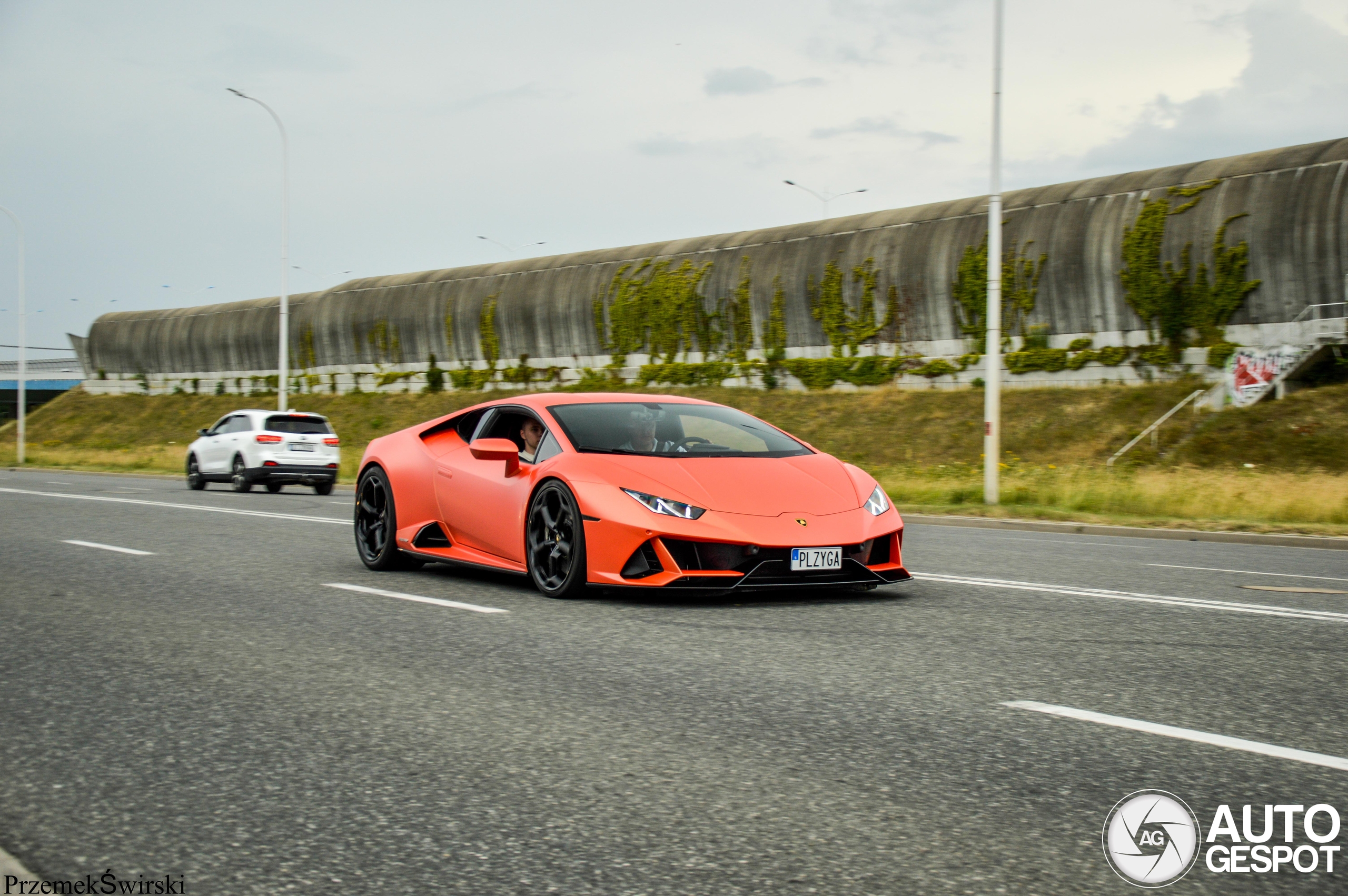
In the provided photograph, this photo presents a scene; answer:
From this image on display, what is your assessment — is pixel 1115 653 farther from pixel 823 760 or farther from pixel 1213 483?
pixel 1213 483

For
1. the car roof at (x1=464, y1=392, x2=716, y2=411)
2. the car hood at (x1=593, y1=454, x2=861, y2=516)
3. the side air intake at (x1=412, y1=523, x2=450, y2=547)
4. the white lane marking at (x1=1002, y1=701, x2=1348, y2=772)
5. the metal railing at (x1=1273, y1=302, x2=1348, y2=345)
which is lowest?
the white lane marking at (x1=1002, y1=701, x2=1348, y2=772)

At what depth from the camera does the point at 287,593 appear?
807 cm

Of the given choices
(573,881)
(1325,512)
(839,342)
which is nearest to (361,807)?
(573,881)

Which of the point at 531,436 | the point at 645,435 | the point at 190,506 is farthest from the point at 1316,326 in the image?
the point at 531,436

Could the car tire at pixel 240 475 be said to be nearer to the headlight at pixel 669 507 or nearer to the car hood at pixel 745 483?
the car hood at pixel 745 483

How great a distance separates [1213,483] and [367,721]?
18.4 metres

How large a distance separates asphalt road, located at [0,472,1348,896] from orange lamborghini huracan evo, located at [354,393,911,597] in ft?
0.83

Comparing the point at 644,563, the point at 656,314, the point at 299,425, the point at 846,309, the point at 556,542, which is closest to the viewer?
the point at 644,563

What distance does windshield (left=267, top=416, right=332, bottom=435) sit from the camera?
82.6ft

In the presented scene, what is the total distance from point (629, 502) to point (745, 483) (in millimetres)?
765

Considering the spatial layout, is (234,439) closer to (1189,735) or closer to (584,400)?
(584,400)

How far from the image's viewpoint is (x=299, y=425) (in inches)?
1003

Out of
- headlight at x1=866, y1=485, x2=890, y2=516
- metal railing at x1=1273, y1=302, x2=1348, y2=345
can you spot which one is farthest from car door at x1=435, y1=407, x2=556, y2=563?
metal railing at x1=1273, y1=302, x2=1348, y2=345

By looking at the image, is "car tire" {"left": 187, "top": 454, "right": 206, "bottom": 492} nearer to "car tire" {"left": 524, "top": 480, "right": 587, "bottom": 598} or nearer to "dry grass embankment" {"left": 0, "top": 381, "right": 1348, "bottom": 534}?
"dry grass embankment" {"left": 0, "top": 381, "right": 1348, "bottom": 534}
